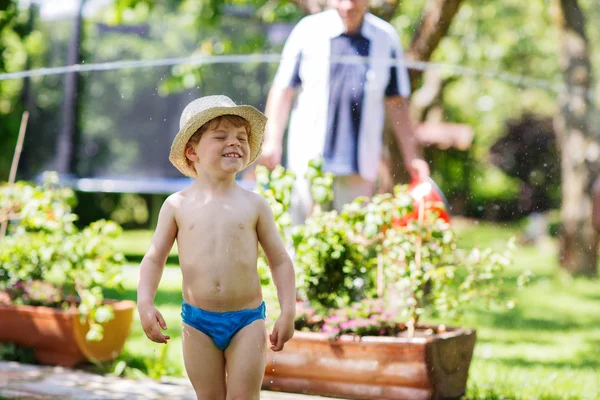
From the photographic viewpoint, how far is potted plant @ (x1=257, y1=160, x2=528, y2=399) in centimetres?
370

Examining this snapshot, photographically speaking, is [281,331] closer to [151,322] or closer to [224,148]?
[151,322]

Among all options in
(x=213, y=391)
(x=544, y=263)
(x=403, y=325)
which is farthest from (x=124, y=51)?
(x=213, y=391)

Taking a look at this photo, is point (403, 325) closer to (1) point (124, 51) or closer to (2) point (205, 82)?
(2) point (205, 82)

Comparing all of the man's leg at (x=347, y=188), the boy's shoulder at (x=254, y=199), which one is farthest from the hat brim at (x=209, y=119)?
the man's leg at (x=347, y=188)

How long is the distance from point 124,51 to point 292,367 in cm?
1088

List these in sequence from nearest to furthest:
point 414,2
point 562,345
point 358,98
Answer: point 358,98
point 562,345
point 414,2

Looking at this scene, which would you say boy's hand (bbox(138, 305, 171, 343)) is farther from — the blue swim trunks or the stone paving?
the stone paving

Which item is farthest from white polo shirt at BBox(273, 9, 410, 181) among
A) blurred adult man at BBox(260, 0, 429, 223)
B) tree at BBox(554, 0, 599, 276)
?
tree at BBox(554, 0, 599, 276)

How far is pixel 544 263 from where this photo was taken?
1384 centimetres

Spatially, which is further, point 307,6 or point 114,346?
point 307,6

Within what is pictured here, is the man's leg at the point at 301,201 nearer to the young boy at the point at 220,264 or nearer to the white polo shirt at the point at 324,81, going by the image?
the white polo shirt at the point at 324,81

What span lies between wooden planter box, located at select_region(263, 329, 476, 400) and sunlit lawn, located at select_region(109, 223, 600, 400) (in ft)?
0.76

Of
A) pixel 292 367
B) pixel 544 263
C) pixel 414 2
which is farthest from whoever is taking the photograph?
pixel 414 2

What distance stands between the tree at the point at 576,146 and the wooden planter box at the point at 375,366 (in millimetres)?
7711
